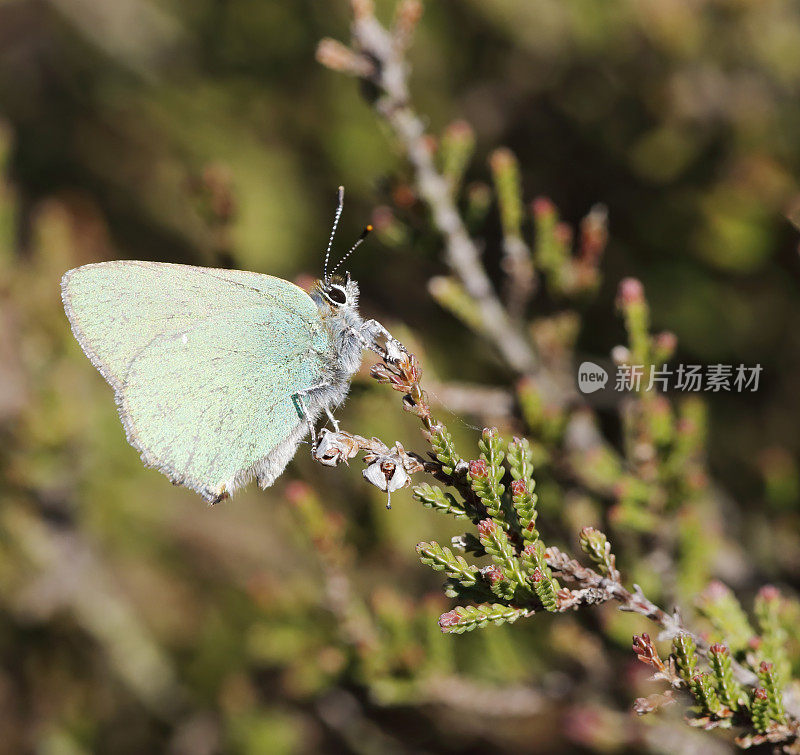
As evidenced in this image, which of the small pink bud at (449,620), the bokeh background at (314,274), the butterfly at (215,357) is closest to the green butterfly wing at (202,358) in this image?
the butterfly at (215,357)

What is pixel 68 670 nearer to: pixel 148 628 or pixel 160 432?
pixel 148 628

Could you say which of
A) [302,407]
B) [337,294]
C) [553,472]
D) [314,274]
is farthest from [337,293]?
[314,274]

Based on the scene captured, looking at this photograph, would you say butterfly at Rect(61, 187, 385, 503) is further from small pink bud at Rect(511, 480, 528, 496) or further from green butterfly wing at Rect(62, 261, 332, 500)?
small pink bud at Rect(511, 480, 528, 496)

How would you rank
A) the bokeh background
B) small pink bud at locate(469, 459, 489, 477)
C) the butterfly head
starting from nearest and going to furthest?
small pink bud at locate(469, 459, 489, 477)
the butterfly head
the bokeh background

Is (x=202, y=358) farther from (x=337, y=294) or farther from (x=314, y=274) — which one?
(x=314, y=274)

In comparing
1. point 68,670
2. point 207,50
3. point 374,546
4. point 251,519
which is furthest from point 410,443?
point 207,50

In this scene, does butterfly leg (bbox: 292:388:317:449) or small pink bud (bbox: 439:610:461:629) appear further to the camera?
butterfly leg (bbox: 292:388:317:449)

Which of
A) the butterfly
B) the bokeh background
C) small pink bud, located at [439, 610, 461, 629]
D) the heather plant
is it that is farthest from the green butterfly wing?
small pink bud, located at [439, 610, 461, 629]

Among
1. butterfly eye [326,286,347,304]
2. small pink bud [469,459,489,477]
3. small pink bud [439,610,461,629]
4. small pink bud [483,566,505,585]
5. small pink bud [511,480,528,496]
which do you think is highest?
butterfly eye [326,286,347,304]
